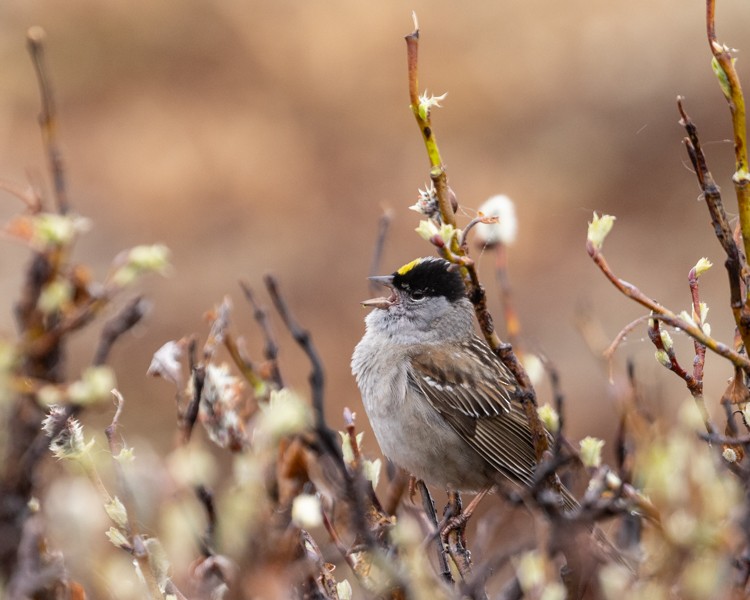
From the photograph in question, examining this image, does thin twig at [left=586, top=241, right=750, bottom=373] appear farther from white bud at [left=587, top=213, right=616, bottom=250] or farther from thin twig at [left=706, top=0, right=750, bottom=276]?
thin twig at [left=706, top=0, right=750, bottom=276]

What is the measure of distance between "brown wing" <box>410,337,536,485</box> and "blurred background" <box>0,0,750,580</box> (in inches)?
249

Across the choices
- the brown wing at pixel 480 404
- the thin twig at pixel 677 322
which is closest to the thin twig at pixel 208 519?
the thin twig at pixel 677 322

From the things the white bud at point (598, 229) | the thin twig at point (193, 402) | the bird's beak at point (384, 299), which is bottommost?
the thin twig at point (193, 402)

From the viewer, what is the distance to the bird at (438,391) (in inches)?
152

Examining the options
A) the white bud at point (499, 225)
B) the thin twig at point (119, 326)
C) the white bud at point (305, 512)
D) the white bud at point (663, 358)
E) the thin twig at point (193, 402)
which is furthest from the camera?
the white bud at point (499, 225)

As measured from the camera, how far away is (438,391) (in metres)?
4.04

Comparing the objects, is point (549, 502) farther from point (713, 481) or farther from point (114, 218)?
point (114, 218)

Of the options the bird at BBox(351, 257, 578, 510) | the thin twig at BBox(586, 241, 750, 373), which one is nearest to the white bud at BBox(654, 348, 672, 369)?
the thin twig at BBox(586, 241, 750, 373)

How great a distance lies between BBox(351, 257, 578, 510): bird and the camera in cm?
387

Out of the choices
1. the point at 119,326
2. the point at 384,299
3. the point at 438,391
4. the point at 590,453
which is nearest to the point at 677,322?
the point at 590,453

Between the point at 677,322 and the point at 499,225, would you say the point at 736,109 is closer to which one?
the point at 677,322

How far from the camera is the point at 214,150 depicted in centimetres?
1211

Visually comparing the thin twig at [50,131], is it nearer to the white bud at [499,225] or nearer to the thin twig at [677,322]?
the thin twig at [677,322]

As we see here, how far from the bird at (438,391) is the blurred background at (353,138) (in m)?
6.21
